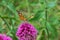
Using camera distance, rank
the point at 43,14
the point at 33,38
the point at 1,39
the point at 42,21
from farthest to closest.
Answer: the point at 42,21 < the point at 43,14 < the point at 33,38 < the point at 1,39

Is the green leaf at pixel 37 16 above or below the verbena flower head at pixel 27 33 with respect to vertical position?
below

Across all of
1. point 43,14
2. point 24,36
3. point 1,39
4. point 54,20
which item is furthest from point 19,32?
point 54,20

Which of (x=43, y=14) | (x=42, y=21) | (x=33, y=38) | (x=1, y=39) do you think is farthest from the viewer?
(x=42, y=21)

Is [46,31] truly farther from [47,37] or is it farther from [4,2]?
[4,2]

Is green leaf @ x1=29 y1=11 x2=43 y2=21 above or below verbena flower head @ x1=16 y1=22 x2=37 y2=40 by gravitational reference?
below

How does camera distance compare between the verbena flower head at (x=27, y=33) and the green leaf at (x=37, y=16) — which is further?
the green leaf at (x=37, y=16)

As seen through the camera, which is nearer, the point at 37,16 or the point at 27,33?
the point at 27,33

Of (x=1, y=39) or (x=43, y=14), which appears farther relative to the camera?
(x=43, y=14)

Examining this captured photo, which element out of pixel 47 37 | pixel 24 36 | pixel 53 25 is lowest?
pixel 47 37

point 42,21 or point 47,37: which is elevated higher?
point 42,21

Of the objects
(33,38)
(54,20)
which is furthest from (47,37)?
(33,38)

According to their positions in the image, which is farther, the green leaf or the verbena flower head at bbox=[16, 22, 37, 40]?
the green leaf
